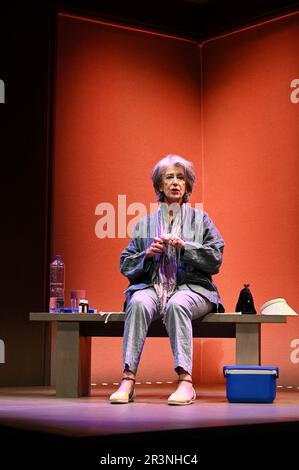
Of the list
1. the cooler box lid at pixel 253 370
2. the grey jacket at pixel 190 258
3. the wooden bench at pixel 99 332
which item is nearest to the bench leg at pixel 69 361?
the wooden bench at pixel 99 332

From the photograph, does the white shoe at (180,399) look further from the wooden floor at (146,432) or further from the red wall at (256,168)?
the red wall at (256,168)

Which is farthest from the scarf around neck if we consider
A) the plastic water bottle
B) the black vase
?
the plastic water bottle

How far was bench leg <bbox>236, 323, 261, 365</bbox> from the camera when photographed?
4.28m

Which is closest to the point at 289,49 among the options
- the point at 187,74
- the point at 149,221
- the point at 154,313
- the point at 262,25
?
the point at 262,25

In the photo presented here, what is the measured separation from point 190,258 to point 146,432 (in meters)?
1.79

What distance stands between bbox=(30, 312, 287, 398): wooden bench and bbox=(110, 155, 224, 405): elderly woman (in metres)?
0.11

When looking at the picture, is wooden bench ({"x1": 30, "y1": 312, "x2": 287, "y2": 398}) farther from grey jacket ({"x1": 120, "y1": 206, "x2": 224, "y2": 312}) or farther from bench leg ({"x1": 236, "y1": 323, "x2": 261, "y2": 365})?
grey jacket ({"x1": 120, "y1": 206, "x2": 224, "y2": 312})

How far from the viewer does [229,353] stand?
5.78 m

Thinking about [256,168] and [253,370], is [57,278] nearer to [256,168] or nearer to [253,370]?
[256,168]

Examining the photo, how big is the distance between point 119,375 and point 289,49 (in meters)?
2.37

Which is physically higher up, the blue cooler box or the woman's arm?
the woman's arm

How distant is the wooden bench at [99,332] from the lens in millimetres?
4277
